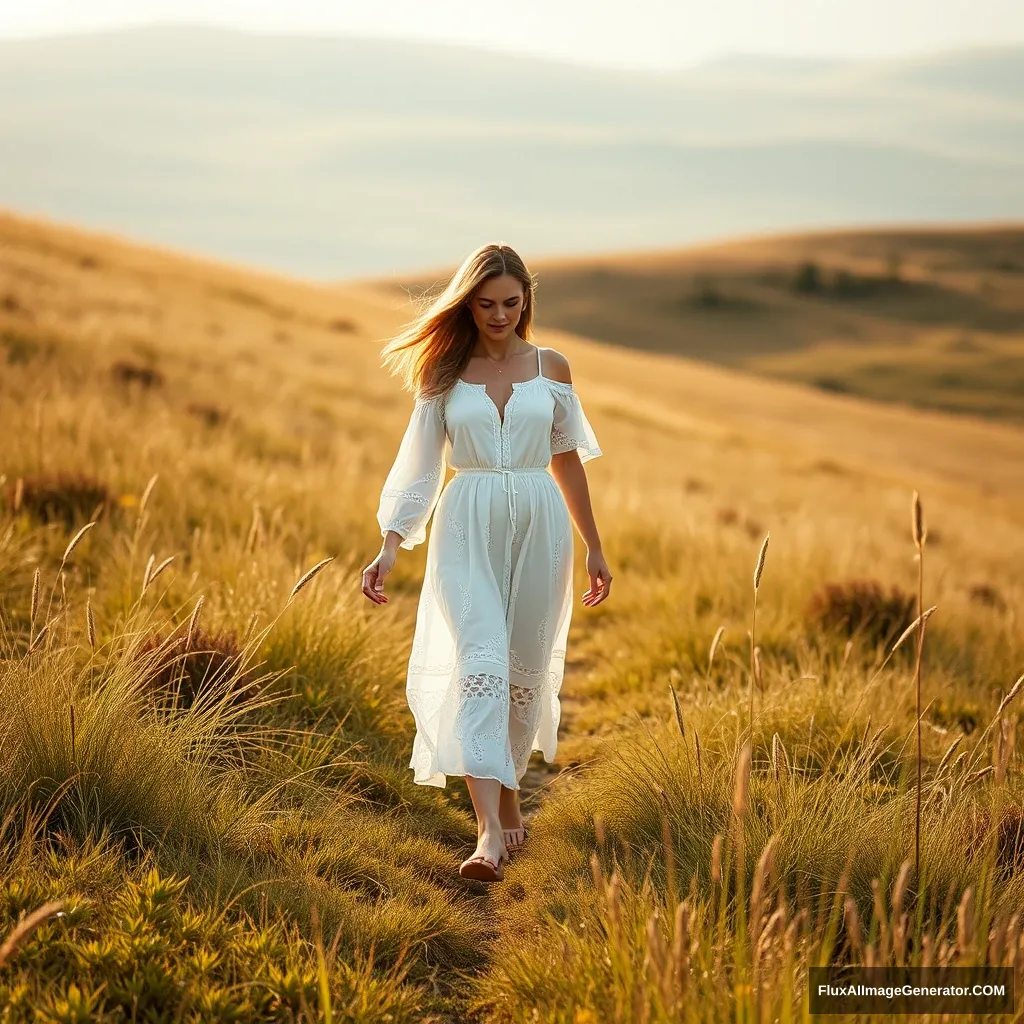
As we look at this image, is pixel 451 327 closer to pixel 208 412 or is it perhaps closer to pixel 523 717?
pixel 523 717

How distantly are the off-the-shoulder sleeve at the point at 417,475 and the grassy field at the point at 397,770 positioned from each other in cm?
52

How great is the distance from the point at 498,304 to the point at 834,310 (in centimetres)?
9578

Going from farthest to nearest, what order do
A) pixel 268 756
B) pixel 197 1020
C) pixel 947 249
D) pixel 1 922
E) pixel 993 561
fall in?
1. pixel 947 249
2. pixel 993 561
3. pixel 268 756
4. pixel 1 922
5. pixel 197 1020

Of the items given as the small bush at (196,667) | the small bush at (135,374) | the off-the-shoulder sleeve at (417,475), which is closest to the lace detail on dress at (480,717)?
the off-the-shoulder sleeve at (417,475)

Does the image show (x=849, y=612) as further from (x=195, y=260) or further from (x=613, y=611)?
(x=195, y=260)

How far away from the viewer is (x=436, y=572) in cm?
466

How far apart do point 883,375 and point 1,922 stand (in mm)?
75055

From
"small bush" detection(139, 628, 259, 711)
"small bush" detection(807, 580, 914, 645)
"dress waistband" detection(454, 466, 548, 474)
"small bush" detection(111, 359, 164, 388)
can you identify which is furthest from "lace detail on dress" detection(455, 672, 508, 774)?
"small bush" detection(111, 359, 164, 388)

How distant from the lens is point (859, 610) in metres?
7.45

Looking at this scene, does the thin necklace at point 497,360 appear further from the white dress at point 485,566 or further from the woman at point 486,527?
the white dress at point 485,566

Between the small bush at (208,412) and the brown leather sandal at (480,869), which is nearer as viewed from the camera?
the brown leather sandal at (480,869)

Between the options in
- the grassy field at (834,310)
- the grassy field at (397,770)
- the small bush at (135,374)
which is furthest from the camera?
the grassy field at (834,310)

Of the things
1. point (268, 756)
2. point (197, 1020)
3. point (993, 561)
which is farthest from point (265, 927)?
point (993, 561)

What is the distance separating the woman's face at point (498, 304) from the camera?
15.2 feet
